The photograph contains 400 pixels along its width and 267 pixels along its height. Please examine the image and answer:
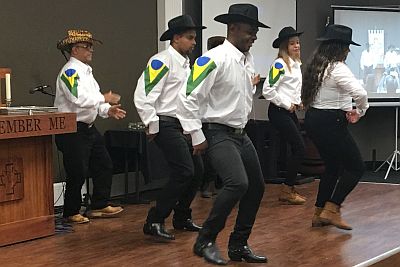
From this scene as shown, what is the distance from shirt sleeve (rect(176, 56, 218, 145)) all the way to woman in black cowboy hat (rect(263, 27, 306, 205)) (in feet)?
7.61

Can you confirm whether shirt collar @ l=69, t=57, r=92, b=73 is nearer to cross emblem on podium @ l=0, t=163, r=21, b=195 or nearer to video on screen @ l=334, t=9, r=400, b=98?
cross emblem on podium @ l=0, t=163, r=21, b=195

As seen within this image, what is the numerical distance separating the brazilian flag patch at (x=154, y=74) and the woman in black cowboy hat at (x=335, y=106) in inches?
40.2

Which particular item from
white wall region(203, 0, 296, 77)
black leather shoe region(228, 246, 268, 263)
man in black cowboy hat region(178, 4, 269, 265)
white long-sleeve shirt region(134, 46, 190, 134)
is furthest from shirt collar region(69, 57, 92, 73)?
white wall region(203, 0, 296, 77)

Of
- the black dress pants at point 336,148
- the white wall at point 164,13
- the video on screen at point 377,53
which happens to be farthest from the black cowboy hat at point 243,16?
the video on screen at point 377,53

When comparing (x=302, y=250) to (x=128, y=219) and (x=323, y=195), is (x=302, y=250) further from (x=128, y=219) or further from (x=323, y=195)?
(x=128, y=219)

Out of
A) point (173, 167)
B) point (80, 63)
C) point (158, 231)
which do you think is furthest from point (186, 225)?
point (80, 63)

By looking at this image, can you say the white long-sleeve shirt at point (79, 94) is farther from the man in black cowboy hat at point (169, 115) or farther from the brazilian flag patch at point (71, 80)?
the man in black cowboy hat at point (169, 115)

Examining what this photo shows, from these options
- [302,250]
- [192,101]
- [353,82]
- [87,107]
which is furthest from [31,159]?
[353,82]

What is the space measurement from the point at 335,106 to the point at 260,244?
3.51 ft

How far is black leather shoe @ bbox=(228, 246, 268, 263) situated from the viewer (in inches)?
172

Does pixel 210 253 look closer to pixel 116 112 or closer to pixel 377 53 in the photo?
pixel 116 112

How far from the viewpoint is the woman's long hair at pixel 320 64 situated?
17.0 feet

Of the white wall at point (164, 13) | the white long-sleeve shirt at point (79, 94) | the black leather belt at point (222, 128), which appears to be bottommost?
the black leather belt at point (222, 128)

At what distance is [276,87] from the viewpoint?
652 cm
